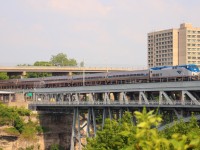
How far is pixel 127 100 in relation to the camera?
65.4 m

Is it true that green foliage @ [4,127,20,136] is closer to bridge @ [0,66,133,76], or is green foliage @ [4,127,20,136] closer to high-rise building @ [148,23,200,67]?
bridge @ [0,66,133,76]

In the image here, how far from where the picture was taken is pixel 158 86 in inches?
2328

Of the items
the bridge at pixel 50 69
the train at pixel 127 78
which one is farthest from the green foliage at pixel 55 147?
the bridge at pixel 50 69

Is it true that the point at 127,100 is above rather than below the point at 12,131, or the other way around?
above

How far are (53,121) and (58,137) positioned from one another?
123 inches

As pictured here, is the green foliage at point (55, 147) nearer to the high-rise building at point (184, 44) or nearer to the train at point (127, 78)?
the train at point (127, 78)

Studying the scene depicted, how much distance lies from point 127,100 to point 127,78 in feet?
21.7

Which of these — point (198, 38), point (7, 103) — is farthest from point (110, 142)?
point (198, 38)

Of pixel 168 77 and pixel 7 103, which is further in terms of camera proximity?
pixel 7 103

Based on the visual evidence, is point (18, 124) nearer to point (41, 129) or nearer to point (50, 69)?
point (41, 129)

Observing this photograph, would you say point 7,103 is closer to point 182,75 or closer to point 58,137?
point 58,137

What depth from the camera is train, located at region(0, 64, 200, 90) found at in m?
61.6

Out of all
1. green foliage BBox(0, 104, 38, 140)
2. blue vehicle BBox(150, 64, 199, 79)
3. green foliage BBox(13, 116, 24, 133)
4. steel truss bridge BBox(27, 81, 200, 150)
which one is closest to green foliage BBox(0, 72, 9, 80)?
steel truss bridge BBox(27, 81, 200, 150)

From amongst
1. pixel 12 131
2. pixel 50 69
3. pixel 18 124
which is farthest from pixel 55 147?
pixel 50 69
